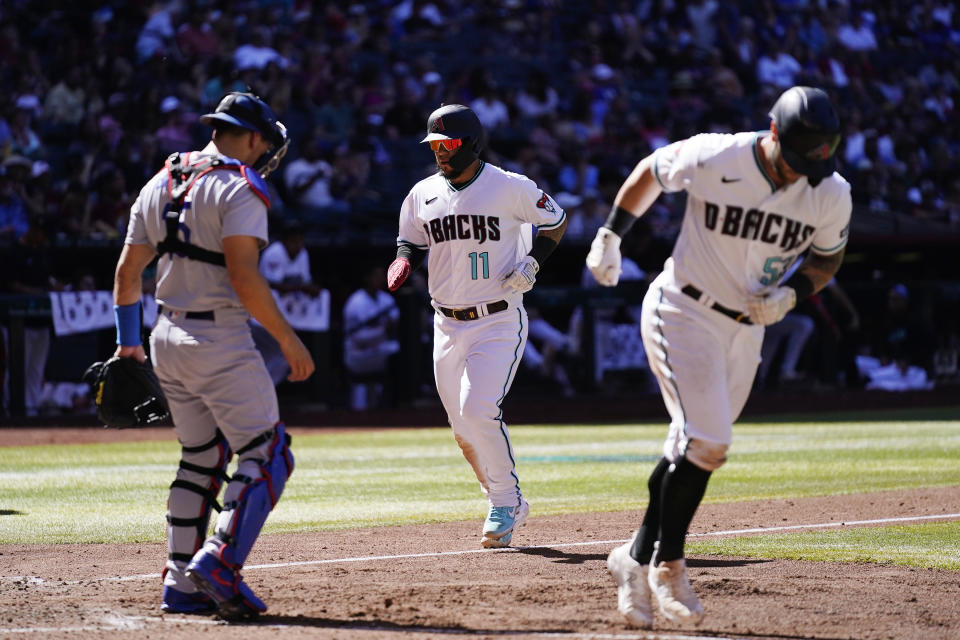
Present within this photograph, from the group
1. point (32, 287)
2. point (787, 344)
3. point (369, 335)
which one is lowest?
point (787, 344)

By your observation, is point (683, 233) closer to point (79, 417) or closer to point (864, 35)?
point (79, 417)

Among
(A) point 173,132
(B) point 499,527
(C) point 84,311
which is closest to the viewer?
(B) point 499,527

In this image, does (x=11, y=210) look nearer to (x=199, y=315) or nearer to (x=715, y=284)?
(x=199, y=315)

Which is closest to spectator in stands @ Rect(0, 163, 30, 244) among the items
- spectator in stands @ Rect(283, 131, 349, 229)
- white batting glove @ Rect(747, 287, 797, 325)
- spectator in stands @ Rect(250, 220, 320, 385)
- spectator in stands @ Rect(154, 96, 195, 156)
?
spectator in stands @ Rect(154, 96, 195, 156)

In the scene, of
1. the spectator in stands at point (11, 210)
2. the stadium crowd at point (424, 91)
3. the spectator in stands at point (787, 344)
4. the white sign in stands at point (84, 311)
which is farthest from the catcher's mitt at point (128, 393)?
the spectator in stands at point (787, 344)

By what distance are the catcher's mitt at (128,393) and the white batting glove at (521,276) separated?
236cm

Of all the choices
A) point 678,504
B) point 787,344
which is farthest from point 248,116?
point 787,344

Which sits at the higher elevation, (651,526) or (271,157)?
(271,157)

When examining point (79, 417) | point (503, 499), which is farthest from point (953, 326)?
point (503, 499)

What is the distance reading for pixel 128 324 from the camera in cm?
568

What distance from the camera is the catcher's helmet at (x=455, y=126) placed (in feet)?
24.7

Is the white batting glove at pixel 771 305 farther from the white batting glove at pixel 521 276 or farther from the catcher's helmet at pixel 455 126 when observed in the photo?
the catcher's helmet at pixel 455 126

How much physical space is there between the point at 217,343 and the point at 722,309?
1.99 metres

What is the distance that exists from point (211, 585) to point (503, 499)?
8.24ft
